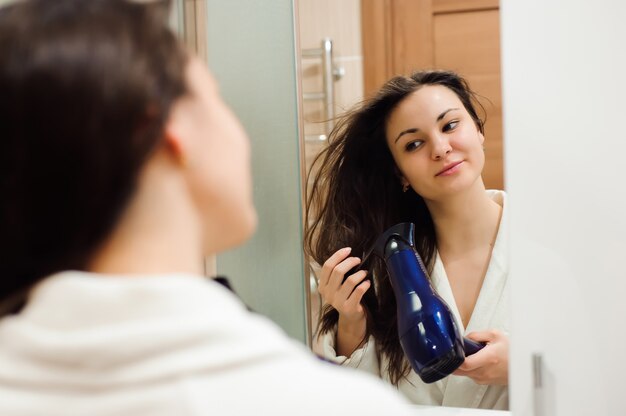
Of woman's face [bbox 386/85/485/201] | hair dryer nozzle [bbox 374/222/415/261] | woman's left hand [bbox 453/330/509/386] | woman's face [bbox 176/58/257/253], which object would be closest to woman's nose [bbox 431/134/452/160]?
woman's face [bbox 386/85/485/201]

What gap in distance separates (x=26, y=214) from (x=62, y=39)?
0.10 metres

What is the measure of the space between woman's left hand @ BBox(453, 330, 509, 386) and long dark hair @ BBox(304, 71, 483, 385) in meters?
0.09

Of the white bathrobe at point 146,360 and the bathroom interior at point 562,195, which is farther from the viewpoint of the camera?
the bathroom interior at point 562,195

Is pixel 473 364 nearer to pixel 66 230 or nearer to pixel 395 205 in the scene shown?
pixel 395 205

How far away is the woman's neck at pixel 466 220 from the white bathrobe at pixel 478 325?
0.5 inches

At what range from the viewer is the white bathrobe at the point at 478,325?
2.72 feet

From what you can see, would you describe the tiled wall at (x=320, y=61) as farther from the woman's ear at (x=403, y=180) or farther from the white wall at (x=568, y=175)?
the white wall at (x=568, y=175)

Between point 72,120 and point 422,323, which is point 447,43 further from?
point 72,120

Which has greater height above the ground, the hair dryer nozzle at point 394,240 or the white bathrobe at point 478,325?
the hair dryer nozzle at point 394,240

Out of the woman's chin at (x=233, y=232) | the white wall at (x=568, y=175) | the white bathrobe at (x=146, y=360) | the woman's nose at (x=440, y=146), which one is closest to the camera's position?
the white bathrobe at (x=146, y=360)

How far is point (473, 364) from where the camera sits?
0.82m

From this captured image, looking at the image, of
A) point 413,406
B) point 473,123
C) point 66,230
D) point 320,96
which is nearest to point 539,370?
point 413,406

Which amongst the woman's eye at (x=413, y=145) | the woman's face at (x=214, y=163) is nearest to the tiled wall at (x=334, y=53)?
the woman's eye at (x=413, y=145)

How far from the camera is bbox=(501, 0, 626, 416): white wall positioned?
2.41 ft
